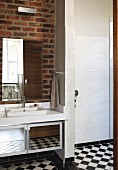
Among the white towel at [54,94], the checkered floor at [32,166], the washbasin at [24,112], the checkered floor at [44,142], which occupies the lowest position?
the checkered floor at [32,166]

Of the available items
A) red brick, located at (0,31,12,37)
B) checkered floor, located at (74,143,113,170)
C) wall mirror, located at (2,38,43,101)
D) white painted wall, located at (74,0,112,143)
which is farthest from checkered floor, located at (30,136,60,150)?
red brick, located at (0,31,12,37)

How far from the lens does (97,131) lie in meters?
3.79

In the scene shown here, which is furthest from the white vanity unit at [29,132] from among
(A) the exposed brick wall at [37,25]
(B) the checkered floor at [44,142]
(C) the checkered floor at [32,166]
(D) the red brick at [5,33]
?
(D) the red brick at [5,33]

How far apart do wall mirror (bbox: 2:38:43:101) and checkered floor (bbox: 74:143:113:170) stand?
1.12 metres

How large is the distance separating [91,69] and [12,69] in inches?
55.1

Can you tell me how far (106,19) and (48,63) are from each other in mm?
1394

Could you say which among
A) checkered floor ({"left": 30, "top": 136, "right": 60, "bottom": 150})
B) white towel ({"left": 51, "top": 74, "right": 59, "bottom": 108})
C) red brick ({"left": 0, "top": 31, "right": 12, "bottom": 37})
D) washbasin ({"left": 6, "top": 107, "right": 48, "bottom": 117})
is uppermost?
red brick ({"left": 0, "top": 31, "right": 12, "bottom": 37})

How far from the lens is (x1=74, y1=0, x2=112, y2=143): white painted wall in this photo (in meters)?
3.59

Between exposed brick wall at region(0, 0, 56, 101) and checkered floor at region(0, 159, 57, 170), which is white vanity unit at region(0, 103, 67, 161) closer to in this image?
checkered floor at region(0, 159, 57, 170)

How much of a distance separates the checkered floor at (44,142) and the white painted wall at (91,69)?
0.80 meters

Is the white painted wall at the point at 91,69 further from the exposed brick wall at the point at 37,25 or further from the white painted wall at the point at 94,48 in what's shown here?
the exposed brick wall at the point at 37,25

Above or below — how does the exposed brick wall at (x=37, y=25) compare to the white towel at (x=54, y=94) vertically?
above

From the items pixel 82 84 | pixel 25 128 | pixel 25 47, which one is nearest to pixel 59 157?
pixel 25 128

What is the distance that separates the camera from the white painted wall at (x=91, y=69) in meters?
3.59
